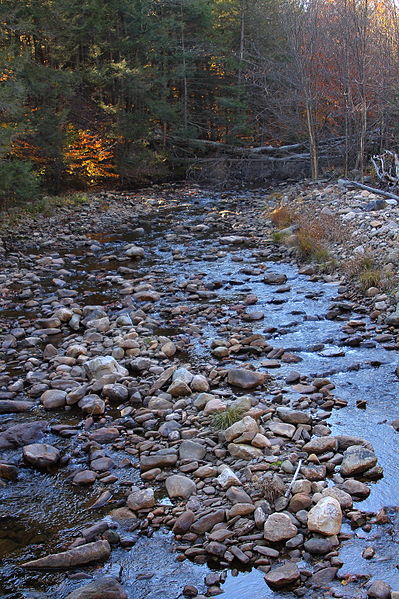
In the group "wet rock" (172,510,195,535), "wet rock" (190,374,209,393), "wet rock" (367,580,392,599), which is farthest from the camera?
"wet rock" (190,374,209,393)

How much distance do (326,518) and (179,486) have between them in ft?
3.60

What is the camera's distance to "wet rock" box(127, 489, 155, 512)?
13.2ft

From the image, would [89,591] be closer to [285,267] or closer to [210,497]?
[210,497]

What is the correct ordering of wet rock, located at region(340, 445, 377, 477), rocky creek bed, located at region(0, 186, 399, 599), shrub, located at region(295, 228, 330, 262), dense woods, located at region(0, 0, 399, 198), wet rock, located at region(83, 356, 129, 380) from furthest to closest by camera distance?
dense woods, located at region(0, 0, 399, 198)
shrub, located at region(295, 228, 330, 262)
wet rock, located at region(83, 356, 129, 380)
wet rock, located at region(340, 445, 377, 477)
rocky creek bed, located at region(0, 186, 399, 599)

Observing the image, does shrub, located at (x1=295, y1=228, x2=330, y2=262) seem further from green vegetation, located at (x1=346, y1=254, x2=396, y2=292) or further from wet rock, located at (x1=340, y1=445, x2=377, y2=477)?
wet rock, located at (x1=340, y1=445, x2=377, y2=477)

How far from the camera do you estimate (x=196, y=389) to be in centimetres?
585

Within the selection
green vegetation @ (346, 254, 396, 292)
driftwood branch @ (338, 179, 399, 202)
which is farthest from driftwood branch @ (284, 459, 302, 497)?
driftwood branch @ (338, 179, 399, 202)

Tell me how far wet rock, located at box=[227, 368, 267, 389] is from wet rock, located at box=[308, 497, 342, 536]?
7.24ft

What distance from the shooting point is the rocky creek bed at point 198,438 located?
11.3ft

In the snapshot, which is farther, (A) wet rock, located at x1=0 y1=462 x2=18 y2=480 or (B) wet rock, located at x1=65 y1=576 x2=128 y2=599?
(A) wet rock, located at x1=0 y1=462 x2=18 y2=480

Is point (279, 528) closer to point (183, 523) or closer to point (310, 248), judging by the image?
point (183, 523)

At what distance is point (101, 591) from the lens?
3.18m

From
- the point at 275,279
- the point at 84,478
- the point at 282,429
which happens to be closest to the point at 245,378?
the point at 282,429

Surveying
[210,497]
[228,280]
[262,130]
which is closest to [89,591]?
[210,497]
